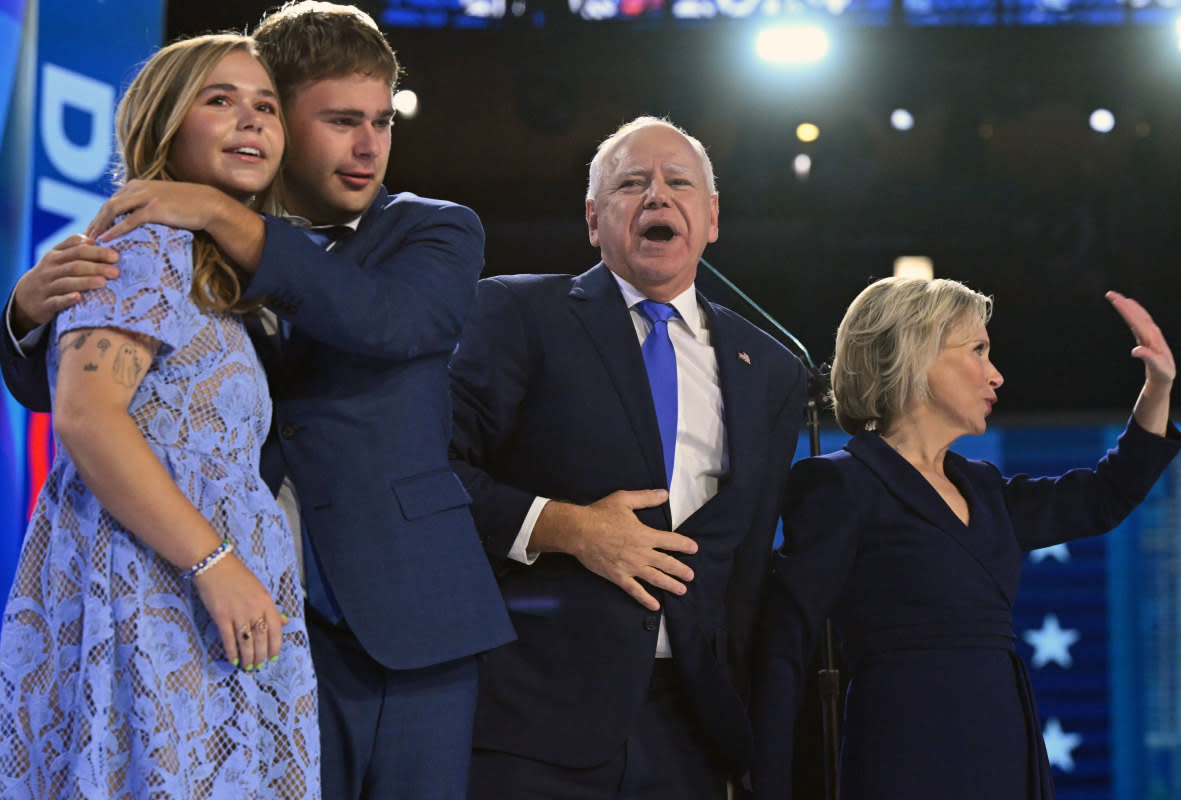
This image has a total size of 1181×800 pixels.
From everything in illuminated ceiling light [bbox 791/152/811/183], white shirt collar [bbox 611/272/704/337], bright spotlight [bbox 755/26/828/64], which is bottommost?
white shirt collar [bbox 611/272/704/337]

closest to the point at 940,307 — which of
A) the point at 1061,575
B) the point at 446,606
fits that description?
the point at 446,606

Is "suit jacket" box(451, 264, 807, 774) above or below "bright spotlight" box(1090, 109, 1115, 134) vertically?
below

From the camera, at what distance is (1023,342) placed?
19.4 ft

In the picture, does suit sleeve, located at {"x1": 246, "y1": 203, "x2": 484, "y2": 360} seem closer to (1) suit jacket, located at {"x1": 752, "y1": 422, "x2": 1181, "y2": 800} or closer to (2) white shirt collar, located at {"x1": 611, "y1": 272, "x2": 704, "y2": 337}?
(2) white shirt collar, located at {"x1": 611, "y1": 272, "x2": 704, "y2": 337}

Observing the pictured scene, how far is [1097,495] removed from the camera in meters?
2.55

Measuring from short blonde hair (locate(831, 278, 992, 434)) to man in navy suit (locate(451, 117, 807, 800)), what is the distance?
0.49 ft

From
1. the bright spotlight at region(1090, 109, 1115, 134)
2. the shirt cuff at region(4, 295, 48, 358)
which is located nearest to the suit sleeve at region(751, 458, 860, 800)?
the shirt cuff at region(4, 295, 48, 358)

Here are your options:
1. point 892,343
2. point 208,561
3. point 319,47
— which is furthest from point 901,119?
point 208,561

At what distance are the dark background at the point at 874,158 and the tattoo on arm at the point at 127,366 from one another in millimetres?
4377

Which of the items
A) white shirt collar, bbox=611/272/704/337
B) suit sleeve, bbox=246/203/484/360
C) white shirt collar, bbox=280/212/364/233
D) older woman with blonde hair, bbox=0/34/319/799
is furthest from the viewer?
white shirt collar, bbox=611/272/704/337

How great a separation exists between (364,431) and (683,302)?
890mm

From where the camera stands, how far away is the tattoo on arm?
59.1 inches

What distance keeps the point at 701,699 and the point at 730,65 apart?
4032 millimetres

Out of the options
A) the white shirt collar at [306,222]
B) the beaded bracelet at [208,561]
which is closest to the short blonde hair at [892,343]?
the white shirt collar at [306,222]
